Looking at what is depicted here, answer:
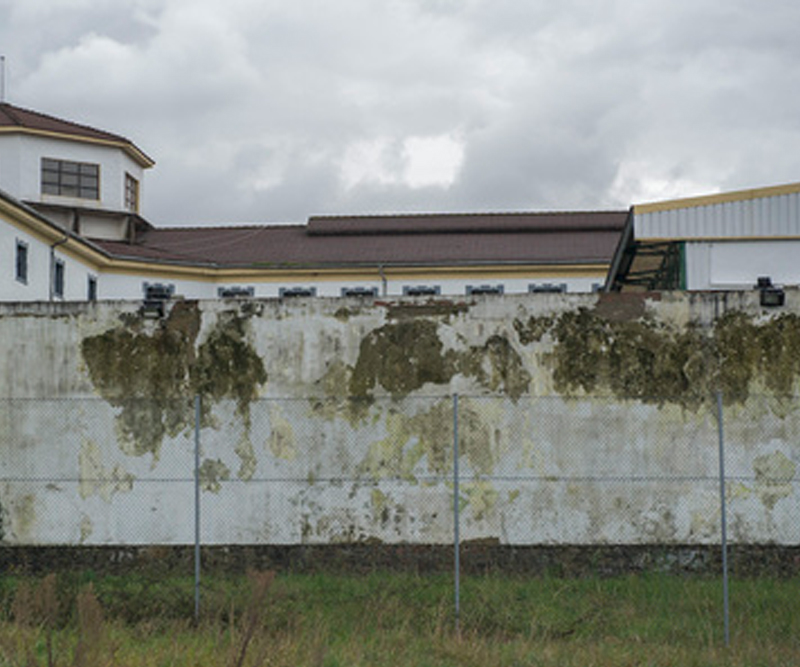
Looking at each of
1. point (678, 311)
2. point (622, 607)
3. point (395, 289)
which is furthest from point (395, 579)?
point (395, 289)

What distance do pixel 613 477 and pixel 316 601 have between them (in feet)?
14.1

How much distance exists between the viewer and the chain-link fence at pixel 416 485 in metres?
15.0

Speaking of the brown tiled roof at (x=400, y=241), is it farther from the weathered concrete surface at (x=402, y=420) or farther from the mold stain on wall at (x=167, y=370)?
the weathered concrete surface at (x=402, y=420)

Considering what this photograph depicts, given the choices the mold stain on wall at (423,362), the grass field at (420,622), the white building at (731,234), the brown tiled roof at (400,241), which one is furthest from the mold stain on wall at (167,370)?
the brown tiled roof at (400,241)

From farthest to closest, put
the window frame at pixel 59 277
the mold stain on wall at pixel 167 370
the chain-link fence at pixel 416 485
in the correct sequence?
the window frame at pixel 59 277, the mold stain on wall at pixel 167 370, the chain-link fence at pixel 416 485

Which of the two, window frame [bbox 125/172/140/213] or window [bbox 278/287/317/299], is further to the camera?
window frame [bbox 125/172/140/213]

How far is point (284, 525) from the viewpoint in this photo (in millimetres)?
15320

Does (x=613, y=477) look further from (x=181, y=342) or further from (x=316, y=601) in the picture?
(x=181, y=342)

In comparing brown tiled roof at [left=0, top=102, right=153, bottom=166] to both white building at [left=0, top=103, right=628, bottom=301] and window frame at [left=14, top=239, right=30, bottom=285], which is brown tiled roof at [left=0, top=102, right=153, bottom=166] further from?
window frame at [left=14, top=239, right=30, bottom=285]

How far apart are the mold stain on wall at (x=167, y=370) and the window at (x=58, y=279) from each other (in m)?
24.4

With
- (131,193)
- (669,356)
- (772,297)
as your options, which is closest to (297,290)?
(131,193)

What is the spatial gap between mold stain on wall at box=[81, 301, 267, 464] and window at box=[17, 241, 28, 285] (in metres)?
21.0

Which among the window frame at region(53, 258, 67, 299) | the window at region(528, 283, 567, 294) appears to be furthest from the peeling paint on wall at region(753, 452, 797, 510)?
the window at region(528, 283, 567, 294)

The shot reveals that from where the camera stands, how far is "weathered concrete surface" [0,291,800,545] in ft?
49.7
